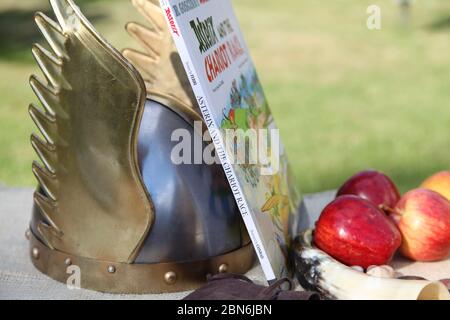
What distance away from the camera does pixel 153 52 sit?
2.06 m

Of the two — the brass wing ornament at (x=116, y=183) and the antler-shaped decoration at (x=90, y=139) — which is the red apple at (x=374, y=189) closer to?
the brass wing ornament at (x=116, y=183)

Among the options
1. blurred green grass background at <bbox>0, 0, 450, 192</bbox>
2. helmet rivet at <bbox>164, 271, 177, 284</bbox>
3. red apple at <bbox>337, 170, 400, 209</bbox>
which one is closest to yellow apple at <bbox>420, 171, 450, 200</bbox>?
red apple at <bbox>337, 170, 400, 209</bbox>

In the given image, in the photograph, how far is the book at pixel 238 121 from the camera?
163 centimetres

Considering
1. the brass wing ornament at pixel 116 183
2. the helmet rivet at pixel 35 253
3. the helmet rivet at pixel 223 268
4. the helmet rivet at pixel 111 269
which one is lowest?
the helmet rivet at pixel 223 268

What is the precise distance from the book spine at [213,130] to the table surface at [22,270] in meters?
0.18

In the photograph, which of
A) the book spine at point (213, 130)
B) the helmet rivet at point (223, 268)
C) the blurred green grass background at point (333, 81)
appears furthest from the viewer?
the blurred green grass background at point (333, 81)

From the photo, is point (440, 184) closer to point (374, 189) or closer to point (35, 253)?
point (374, 189)

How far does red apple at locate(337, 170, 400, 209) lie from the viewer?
207 cm

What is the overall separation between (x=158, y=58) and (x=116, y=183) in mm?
453

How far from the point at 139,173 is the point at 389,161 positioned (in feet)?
7.35

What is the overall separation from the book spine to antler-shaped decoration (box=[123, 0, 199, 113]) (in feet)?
1.13

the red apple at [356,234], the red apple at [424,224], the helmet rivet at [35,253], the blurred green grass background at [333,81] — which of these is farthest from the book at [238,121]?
the blurred green grass background at [333,81]

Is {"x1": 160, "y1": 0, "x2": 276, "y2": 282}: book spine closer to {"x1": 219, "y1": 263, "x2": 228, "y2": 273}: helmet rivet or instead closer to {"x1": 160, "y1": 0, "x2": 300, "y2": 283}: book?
{"x1": 160, "y1": 0, "x2": 300, "y2": 283}: book

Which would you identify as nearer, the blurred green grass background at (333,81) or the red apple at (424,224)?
the red apple at (424,224)
